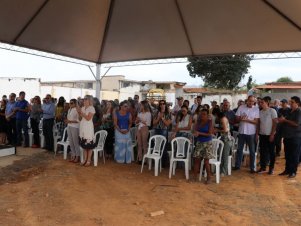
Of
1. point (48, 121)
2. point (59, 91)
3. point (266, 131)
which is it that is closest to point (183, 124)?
point (266, 131)

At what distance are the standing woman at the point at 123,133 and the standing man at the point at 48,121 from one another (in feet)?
7.69

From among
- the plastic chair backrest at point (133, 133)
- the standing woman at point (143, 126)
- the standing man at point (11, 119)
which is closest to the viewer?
the standing woman at point (143, 126)

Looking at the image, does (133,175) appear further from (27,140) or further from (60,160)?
(27,140)

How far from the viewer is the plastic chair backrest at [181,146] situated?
23.6 feet

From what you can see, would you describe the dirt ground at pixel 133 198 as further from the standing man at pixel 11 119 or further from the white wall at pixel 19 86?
the white wall at pixel 19 86

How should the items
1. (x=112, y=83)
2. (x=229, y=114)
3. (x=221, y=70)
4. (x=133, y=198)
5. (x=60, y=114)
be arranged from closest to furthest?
(x=133, y=198) < (x=229, y=114) < (x=60, y=114) < (x=221, y=70) < (x=112, y=83)

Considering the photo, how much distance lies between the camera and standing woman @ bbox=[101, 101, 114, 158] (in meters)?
9.09

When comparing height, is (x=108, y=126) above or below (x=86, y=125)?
below

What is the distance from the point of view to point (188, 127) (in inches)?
301

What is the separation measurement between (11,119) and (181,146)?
6370 mm

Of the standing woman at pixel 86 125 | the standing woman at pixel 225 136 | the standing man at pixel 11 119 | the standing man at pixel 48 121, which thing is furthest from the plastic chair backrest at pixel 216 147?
→ the standing man at pixel 11 119

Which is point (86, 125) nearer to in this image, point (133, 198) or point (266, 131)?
point (133, 198)

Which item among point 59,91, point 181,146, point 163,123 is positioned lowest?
point 181,146

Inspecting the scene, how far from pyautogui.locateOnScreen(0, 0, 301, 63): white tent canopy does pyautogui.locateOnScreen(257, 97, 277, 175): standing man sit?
2167 millimetres
